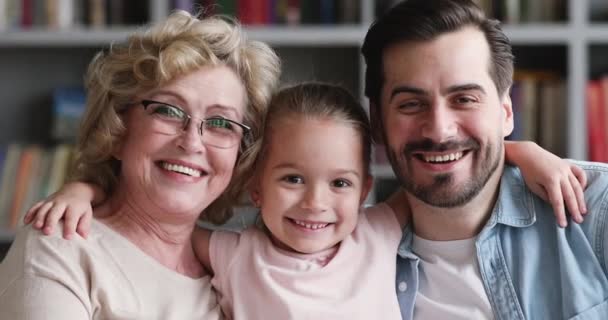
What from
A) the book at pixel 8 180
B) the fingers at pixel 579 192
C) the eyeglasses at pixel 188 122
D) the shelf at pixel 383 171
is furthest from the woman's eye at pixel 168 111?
the book at pixel 8 180

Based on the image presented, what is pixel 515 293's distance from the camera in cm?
160

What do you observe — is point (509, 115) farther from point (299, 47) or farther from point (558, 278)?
point (299, 47)

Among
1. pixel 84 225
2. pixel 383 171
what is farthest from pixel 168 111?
pixel 383 171

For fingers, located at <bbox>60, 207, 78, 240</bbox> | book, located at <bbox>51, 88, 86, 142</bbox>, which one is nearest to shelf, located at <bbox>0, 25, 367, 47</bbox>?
book, located at <bbox>51, 88, 86, 142</bbox>

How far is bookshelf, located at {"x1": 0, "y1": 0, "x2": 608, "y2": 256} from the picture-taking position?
9.73 feet

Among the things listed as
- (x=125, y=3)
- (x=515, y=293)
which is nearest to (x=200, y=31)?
(x=515, y=293)

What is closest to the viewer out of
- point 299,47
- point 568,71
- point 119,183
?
point 119,183

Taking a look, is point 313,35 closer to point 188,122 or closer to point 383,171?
point 383,171

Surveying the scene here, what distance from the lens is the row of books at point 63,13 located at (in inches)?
120

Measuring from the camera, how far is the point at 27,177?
3.17 meters

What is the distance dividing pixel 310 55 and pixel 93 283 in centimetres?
204

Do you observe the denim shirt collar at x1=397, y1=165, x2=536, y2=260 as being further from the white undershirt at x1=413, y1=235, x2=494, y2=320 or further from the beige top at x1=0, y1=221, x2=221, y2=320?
the beige top at x1=0, y1=221, x2=221, y2=320

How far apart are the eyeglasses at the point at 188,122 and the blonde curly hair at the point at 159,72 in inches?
1.7

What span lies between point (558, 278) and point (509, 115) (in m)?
0.37
